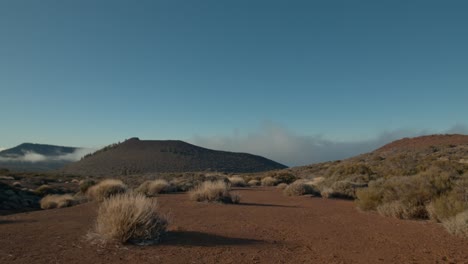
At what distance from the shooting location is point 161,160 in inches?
3937

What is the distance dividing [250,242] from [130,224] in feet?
8.91

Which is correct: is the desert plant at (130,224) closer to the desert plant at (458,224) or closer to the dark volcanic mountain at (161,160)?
the desert plant at (458,224)

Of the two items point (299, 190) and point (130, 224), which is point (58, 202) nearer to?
point (299, 190)

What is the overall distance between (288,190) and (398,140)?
189 feet

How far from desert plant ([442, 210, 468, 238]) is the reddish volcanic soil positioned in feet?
0.62

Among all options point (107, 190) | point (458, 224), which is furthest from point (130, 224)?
point (107, 190)

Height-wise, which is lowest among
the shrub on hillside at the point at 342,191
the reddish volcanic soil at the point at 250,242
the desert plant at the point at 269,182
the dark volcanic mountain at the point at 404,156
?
the reddish volcanic soil at the point at 250,242

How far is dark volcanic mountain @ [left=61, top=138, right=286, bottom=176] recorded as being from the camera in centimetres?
9350

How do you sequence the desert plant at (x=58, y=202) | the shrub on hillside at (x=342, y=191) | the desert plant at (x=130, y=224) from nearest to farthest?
the desert plant at (x=130, y=224)
the shrub on hillside at (x=342, y=191)
the desert plant at (x=58, y=202)

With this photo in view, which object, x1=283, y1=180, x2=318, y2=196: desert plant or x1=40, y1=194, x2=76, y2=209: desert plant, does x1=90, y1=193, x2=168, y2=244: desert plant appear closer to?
x1=283, y1=180, x2=318, y2=196: desert plant

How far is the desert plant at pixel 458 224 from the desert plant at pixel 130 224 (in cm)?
720

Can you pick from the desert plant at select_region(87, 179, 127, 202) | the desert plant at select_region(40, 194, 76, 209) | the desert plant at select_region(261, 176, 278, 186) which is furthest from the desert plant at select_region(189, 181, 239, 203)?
the desert plant at select_region(261, 176, 278, 186)

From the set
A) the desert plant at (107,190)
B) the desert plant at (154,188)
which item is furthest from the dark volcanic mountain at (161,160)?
the desert plant at (107,190)

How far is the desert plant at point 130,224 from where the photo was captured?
7668 mm
